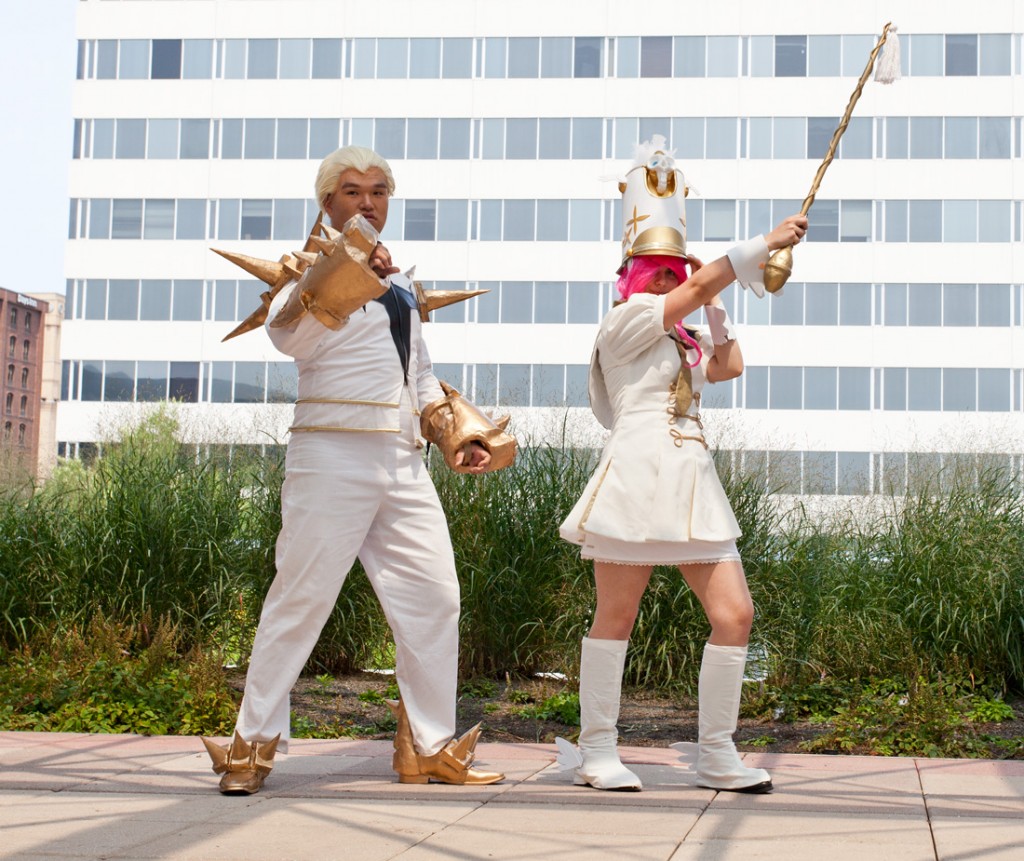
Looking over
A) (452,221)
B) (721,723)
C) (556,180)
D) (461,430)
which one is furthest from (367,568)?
(452,221)

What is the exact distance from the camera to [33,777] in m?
4.37

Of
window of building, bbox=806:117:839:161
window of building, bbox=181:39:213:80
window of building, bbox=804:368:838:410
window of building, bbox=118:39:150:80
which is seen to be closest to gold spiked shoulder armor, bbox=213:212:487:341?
window of building, bbox=804:368:838:410

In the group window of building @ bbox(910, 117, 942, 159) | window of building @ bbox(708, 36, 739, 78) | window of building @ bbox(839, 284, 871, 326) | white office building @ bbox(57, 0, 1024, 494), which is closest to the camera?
white office building @ bbox(57, 0, 1024, 494)

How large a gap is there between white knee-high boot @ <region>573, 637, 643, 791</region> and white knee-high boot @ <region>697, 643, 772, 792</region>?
0.24 metres

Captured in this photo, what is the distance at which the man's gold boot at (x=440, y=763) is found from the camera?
430 cm

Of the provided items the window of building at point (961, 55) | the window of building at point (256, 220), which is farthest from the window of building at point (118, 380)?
the window of building at point (961, 55)

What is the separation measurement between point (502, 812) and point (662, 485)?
1.15 metres

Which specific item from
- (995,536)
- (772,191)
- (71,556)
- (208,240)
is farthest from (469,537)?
(208,240)

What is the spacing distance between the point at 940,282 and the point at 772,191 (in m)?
6.50

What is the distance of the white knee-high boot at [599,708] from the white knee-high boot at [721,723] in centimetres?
24

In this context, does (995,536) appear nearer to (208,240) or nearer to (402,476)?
(402,476)

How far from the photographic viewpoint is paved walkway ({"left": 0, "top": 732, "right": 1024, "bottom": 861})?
126 inches

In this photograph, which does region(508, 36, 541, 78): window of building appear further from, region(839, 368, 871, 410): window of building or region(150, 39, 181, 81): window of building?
region(839, 368, 871, 410): window of building

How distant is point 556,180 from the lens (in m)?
48.4
